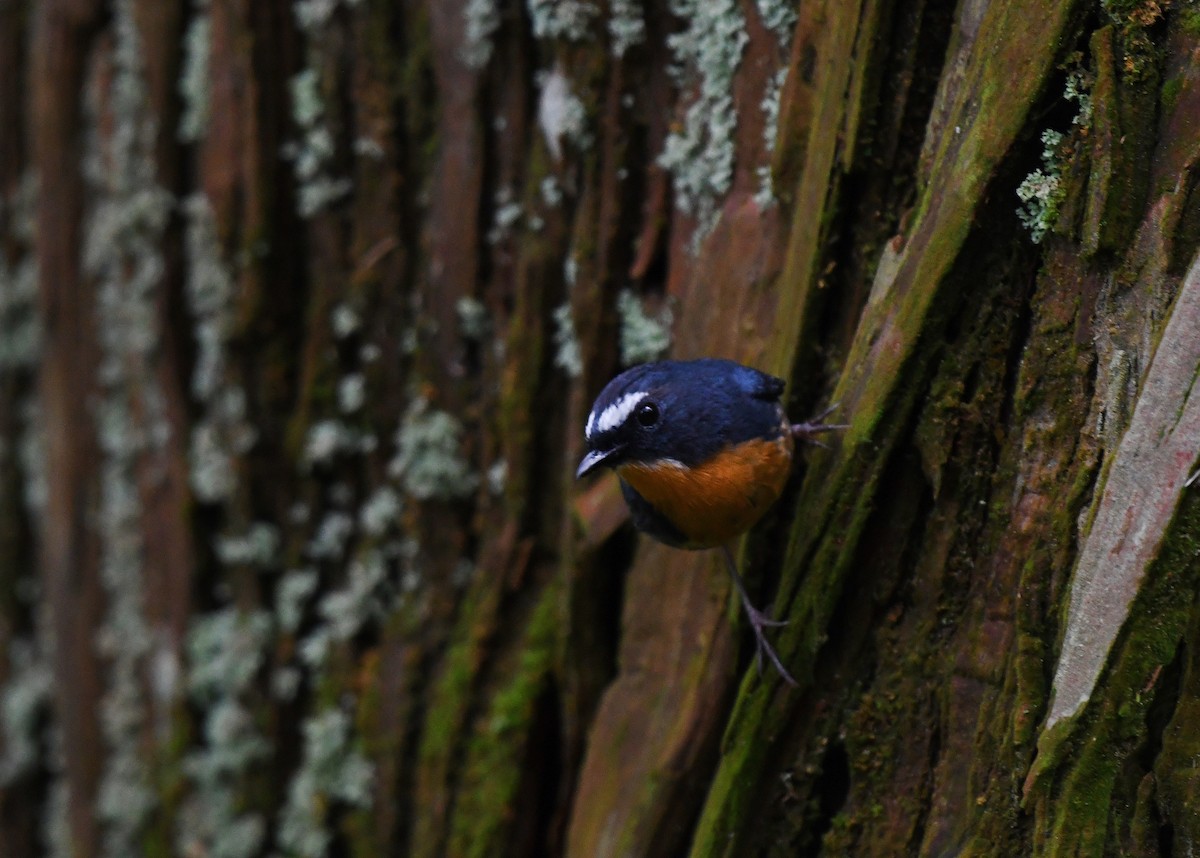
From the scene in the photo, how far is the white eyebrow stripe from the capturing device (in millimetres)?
2678

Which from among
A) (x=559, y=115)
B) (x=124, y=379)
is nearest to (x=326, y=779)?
(x=124, y=379)

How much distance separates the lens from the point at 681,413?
273 centimetres

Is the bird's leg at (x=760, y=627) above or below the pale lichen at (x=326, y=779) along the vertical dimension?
above

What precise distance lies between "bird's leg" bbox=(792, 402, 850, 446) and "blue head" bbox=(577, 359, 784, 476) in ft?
0.23

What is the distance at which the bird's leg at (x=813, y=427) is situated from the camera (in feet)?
8.50

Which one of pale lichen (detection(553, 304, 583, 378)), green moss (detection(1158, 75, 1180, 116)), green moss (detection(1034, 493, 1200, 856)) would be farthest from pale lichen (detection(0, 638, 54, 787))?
green moss (detection(1158, 75, 1180, 116))

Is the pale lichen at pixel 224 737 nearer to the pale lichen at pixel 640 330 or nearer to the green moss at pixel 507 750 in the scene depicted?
the green moss at pixel 507 750

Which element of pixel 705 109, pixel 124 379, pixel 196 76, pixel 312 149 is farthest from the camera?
pixel 124 379

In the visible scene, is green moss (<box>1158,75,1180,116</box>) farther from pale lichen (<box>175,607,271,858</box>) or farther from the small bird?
pale lichen (<box>175,607,271,858</box>)

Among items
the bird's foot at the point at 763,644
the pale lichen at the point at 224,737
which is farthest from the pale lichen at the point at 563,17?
the pale lichen at the point at 224,737

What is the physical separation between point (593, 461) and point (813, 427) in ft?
1.69

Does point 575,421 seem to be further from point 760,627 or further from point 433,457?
point 760,627

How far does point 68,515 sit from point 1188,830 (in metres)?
3.99

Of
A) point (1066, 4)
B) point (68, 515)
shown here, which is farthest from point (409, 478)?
point (1066, 4)
